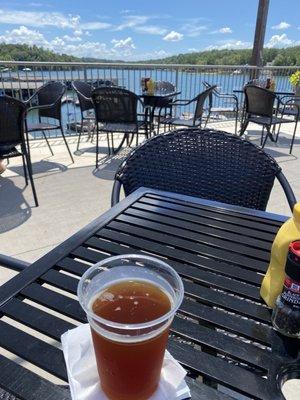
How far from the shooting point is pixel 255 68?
7969 mm

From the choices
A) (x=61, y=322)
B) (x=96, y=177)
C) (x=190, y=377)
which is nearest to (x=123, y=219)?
(x=61, y=322)

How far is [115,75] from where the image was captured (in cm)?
699

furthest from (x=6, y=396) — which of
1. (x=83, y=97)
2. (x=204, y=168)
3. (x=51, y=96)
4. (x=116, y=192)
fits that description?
(x=83, y=97)

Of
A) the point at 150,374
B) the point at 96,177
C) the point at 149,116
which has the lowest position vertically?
the point at 96,177

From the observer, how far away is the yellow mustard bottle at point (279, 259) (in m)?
0.77

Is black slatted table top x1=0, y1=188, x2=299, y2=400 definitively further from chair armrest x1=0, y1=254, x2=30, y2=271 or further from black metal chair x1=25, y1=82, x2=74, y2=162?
black metal chair x1=25, y1=82, x2=74, y2=162

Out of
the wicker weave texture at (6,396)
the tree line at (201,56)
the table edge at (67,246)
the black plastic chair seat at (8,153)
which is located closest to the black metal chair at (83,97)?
the tree line at (201,56)

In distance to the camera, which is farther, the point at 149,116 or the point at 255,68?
the point at 255,68

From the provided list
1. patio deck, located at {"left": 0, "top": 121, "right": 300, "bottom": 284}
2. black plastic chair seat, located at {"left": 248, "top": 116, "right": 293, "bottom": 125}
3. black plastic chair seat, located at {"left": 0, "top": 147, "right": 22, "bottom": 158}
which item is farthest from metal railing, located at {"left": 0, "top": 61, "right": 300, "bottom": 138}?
black plastic chair seat, located at {"left": 0, "top": 147, "right": 22, "bottom": 158}

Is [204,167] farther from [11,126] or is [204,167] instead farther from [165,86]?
[165,86]

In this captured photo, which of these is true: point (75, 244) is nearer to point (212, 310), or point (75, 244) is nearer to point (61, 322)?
point (61, 322)

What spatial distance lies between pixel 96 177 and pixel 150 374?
3.83 meters

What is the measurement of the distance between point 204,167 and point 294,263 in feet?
3.92

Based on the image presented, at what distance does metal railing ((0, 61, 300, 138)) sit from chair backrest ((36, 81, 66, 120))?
108cm
